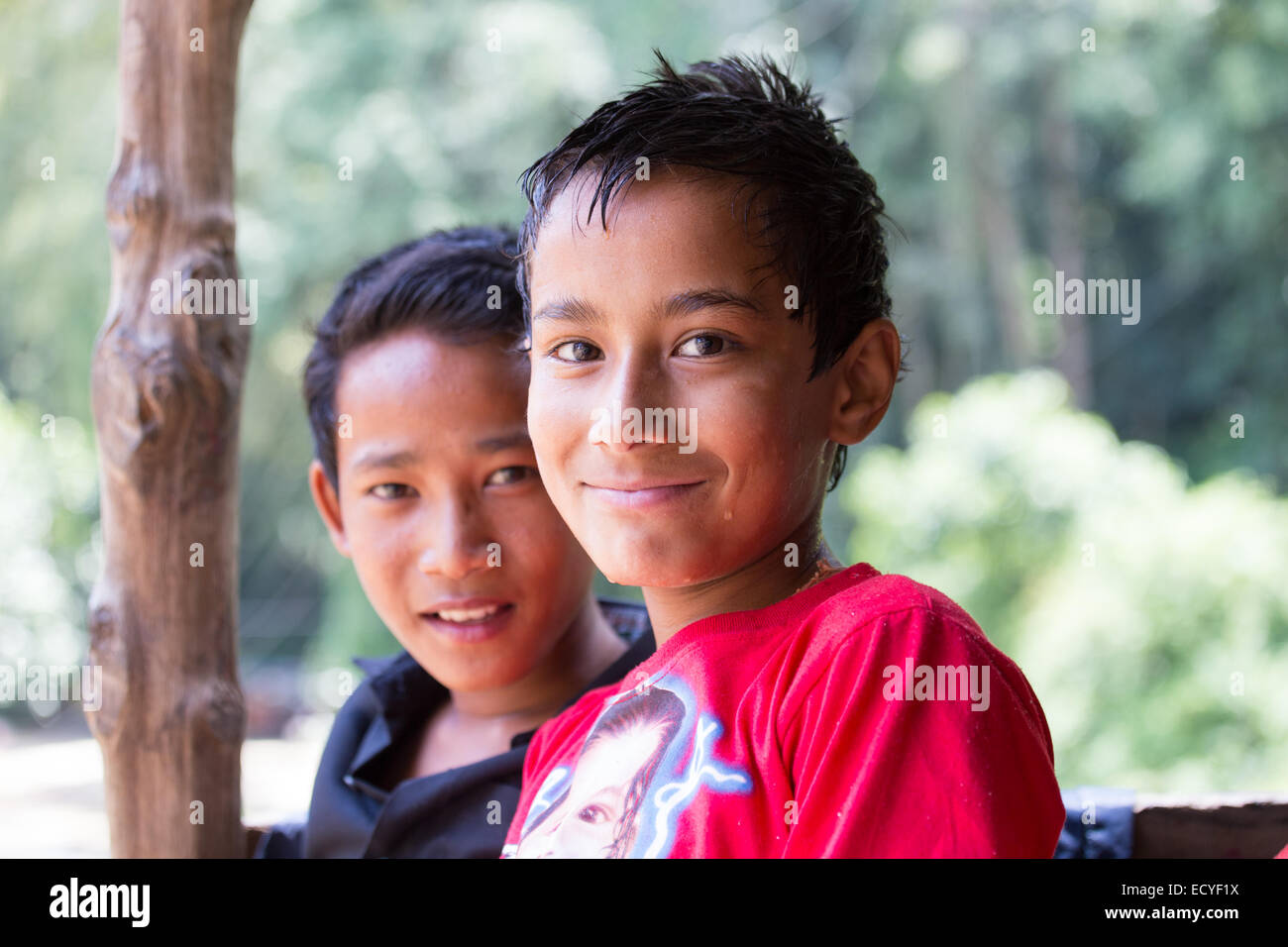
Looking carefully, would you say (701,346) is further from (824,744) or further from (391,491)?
(391,491)

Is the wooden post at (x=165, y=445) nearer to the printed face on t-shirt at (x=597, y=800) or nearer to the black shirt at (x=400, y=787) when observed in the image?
the black shirt at (x=400, y=787)

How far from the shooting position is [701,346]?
1.04 metres

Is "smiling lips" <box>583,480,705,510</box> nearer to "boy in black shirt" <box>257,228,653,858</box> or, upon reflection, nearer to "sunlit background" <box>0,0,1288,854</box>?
"boy in black shirt" <box>257,228,653,858</box>

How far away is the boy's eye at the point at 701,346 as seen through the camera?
104 cm

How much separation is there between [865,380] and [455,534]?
1.89 feet

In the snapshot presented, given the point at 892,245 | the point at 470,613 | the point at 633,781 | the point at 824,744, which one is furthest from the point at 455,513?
the point at 892,245

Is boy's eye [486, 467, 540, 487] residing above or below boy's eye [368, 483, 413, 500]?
above

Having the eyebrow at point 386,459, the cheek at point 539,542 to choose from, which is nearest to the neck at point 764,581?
the cheek at point 539,542

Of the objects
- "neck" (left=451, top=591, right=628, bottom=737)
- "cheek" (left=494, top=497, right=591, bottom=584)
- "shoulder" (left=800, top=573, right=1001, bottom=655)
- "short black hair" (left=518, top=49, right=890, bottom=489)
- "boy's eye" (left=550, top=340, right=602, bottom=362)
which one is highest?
"short black hair" (left=518, top=49, right=890, bottom=489)

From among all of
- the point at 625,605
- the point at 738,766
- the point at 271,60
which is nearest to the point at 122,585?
the point at 625,605

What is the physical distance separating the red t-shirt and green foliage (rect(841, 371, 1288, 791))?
2445 millimetres

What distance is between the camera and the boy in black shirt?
151 cm

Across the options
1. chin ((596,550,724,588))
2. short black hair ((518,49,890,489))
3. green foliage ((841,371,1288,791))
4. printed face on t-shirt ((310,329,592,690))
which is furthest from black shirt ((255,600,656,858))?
green foliage ((841,371,1288,791))
